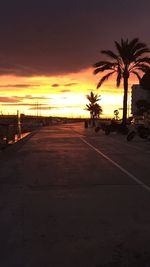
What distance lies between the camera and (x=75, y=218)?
843cm

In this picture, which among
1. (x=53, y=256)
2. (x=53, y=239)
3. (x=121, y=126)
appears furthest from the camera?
(x=121, y=126)

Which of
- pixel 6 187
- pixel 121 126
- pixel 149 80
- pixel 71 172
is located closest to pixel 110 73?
pixel 121 126

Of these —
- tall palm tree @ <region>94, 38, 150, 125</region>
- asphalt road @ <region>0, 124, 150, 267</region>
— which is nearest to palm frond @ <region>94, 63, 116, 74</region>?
tall palm tree @ <region>94, 38, 150, 125</region>

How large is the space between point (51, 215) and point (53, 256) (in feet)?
8.06

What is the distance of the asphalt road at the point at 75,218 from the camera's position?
622 centimetres

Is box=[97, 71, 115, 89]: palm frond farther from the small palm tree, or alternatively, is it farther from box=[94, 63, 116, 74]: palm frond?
the small palm tree

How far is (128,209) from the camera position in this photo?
30.3 feet

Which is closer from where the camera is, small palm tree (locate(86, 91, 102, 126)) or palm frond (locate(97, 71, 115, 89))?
palm frond (locate(97, 71, 115, 89))

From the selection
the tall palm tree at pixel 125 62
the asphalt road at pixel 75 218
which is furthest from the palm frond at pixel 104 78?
the asphalt road at pixel 75 218

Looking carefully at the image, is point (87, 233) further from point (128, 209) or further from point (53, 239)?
point (128, 209)

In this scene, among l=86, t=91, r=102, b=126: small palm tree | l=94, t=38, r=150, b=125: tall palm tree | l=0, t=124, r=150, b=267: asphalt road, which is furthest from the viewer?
l=86, t=91, r=102, b=126: small palm tree

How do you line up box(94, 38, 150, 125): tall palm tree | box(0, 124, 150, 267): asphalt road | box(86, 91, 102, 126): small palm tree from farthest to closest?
box(86, 91, 102, 126): small palm tree → box(94, 38, 150, 125): tall palm tree → box(0, 124, 150, 267): asphalt road

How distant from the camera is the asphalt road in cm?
622

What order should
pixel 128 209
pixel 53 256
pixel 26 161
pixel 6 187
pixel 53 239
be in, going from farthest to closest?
pixel 26 161 < pixel 6 187 < pixel 128 209 < pixel 53 239 < pixel 53 256
